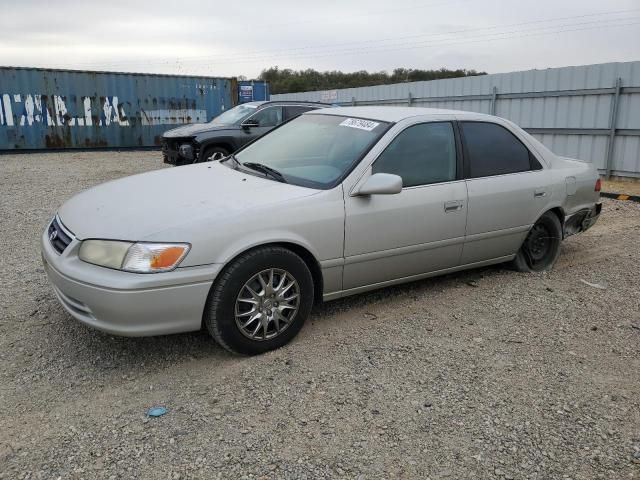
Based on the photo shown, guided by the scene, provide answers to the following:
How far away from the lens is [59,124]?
17.2m

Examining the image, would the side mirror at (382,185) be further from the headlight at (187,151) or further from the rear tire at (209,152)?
the headlight at (187,151)

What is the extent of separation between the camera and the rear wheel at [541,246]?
16.9 feet

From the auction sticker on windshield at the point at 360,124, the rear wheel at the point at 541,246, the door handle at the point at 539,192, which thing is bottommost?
the rear wheel at the point at 541,246

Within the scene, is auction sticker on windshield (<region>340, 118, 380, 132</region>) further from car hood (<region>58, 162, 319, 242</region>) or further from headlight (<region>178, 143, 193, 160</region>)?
headlight (<region>178, 143, 193, 160</region>)

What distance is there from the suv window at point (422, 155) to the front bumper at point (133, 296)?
63.1 inches

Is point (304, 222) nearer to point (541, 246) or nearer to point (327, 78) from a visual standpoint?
point (541, 246)

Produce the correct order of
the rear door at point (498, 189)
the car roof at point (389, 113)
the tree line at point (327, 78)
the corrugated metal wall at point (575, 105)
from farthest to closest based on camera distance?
the tree line at point (327, 78)
the corrugated metal wall at point (575, 105)
the rear door at point (498, 189)
the car roof at point (389, 113)

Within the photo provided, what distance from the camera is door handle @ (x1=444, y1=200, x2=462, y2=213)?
4.30 metres

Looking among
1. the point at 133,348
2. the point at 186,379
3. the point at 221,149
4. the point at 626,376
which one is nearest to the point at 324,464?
the point at 186,379

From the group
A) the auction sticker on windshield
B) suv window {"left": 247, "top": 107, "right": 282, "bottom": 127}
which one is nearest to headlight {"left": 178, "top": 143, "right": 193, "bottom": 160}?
suv window {"left": 247, "top": 107, "right": 282, "bottom": 127}

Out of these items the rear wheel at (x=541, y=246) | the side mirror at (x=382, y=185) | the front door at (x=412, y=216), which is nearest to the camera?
the side mirror at (x=382, y=185)

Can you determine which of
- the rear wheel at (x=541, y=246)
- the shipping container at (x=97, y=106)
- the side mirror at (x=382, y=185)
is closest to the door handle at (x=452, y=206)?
the side mirror at (x=382, y=185)

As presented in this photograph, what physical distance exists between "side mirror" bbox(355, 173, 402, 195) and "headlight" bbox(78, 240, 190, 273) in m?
1.31

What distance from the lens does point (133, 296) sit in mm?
3021
